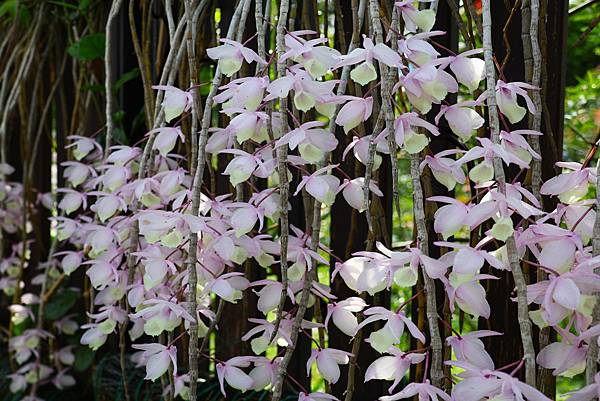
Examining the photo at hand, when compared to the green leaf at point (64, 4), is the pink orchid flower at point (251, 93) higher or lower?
lower

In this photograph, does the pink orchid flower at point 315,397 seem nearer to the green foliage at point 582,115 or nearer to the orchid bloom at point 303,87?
the orchid bloom at point 303,87

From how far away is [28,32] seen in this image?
178cm

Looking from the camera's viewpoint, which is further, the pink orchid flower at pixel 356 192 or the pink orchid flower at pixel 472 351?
the pink orchid flower at pixel 356 192

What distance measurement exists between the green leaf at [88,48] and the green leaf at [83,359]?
670 mm

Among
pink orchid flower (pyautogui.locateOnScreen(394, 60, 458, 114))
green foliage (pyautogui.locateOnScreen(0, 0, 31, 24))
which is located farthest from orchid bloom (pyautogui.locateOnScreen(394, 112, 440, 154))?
green foliage (pyautogui.locateOnScreen(0, 0, 31, 24))

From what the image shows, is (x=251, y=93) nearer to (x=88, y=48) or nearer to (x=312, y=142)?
(x=312, y=142)

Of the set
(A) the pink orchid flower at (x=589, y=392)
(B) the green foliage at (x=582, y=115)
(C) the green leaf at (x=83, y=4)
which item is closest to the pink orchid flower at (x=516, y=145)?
(A) the pink orchid flower at (x=589, y=392)

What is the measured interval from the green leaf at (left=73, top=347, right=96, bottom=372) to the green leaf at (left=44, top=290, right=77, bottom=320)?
96 mm

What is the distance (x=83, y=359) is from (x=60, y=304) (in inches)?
5.4

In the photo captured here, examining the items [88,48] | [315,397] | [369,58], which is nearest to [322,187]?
[369,58]

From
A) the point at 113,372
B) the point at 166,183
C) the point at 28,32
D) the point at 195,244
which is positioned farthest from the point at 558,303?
the point at 28,32

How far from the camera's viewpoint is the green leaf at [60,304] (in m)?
1.75

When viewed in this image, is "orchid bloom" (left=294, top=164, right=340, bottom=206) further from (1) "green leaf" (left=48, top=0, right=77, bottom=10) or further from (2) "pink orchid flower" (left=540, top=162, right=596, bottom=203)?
(1) "green leaf" (left=48, top=0, right=77, bottom=10)

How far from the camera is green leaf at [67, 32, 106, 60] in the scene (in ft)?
5.26
